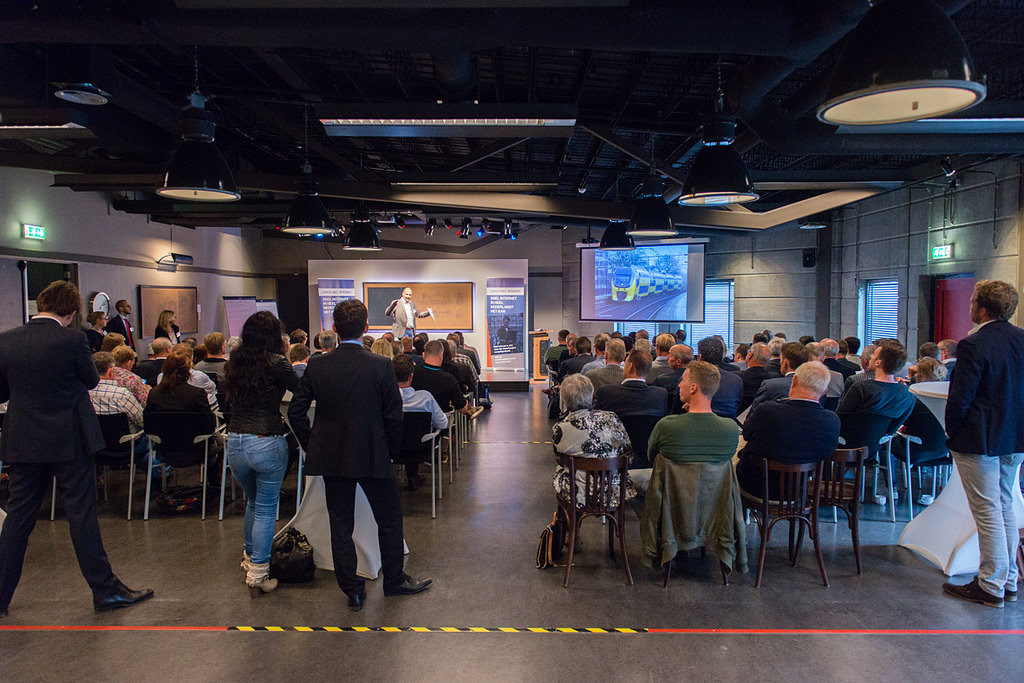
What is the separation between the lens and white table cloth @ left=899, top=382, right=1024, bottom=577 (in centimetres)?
386

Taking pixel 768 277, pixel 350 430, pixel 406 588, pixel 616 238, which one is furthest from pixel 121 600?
pixel 768 277

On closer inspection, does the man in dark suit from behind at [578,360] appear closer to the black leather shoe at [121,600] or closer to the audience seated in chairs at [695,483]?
the audience seated in chairs at [695,483]

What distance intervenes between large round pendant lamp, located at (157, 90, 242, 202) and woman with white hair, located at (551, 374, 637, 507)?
10.1 feet

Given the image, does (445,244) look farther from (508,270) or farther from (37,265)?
(37,265)

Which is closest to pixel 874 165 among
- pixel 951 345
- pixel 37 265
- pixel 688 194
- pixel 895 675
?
pixel 951 345

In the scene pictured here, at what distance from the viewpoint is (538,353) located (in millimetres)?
13984

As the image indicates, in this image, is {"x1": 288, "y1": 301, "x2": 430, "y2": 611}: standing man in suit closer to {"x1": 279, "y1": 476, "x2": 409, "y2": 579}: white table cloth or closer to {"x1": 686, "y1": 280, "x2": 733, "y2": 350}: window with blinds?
{"x1": 279, "y1": 476, "x2": 409, "y2": 579}: white table cloth

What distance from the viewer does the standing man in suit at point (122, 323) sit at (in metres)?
9.12

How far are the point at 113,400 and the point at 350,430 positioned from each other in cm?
287

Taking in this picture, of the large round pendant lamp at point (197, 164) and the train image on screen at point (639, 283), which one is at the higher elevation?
the large round pendant lamp at point (197, 164)

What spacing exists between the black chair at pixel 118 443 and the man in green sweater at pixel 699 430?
159 inches

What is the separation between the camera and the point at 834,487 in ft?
13.3

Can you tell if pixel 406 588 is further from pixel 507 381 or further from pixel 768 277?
pixel 768 277

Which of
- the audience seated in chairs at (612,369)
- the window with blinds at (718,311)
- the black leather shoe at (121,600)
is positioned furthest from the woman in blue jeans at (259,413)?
the window with blinds at (718,311)
